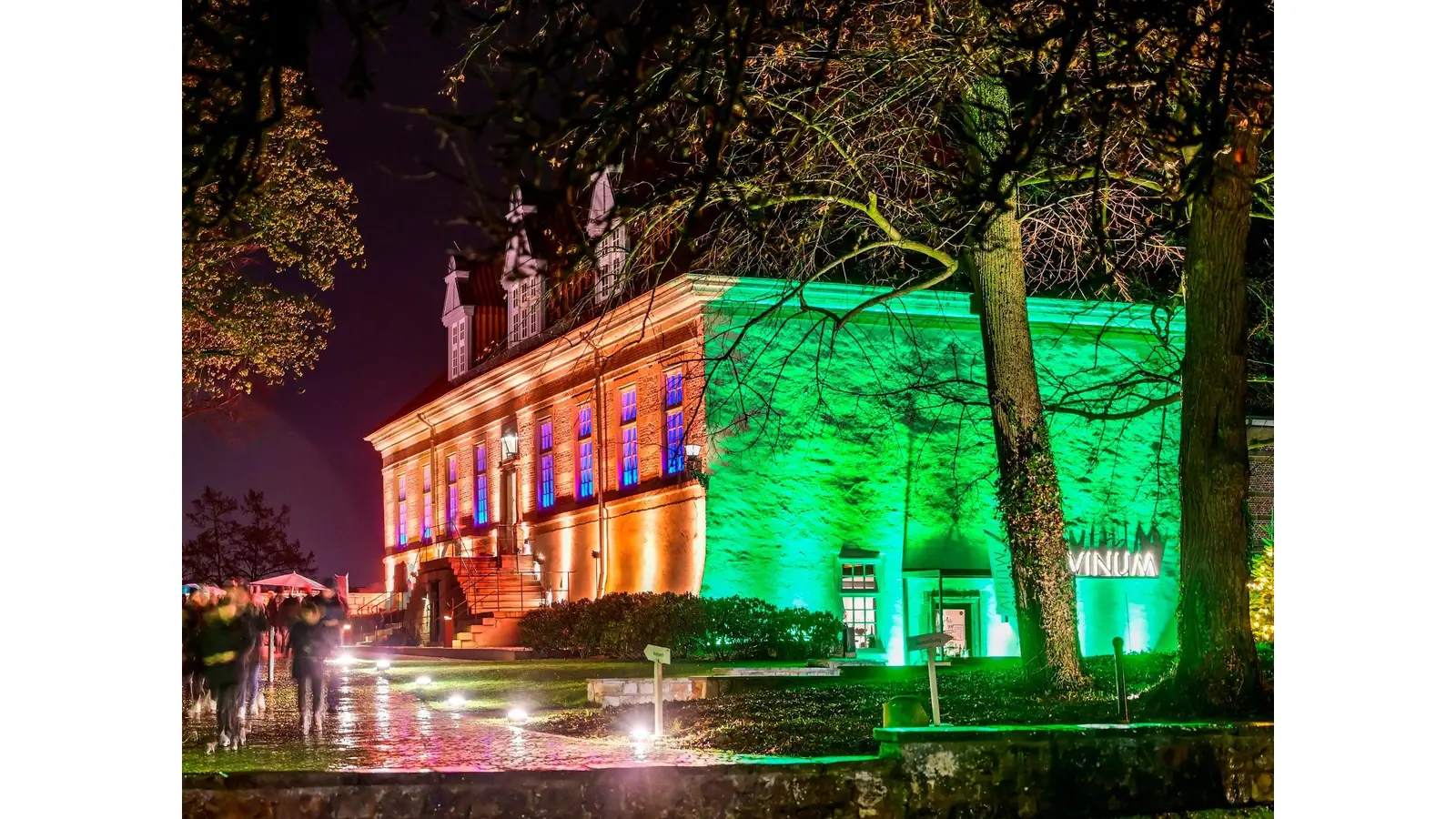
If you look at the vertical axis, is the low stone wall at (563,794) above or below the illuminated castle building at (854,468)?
below

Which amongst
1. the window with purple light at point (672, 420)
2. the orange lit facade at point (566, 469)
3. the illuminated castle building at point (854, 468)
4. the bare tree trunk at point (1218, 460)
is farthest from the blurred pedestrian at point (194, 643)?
the window with purple light at point (672, 420)

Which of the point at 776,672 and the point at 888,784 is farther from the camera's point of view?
the point at 776,672

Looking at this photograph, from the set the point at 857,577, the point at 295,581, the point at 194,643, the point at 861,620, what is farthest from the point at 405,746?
the point at 295,581

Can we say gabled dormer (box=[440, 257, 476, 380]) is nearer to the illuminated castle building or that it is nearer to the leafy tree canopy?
the illuminated castle building

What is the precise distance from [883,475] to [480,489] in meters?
→ 10.9

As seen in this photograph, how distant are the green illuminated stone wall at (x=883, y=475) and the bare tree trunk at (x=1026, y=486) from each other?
236 inches

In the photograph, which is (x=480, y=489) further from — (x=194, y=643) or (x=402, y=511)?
(x=194, y=643)

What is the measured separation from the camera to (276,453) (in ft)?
44.0

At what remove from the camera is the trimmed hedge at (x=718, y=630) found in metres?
19.9

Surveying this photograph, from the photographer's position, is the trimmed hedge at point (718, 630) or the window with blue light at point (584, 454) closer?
the trimmed hedge at point (718, 630)

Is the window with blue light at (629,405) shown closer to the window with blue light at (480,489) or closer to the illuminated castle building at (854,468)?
the illuminated castle building at (854,468)

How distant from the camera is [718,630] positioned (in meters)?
20.0

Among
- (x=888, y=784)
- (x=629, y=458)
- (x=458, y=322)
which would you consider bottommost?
(x=888, y=784)
